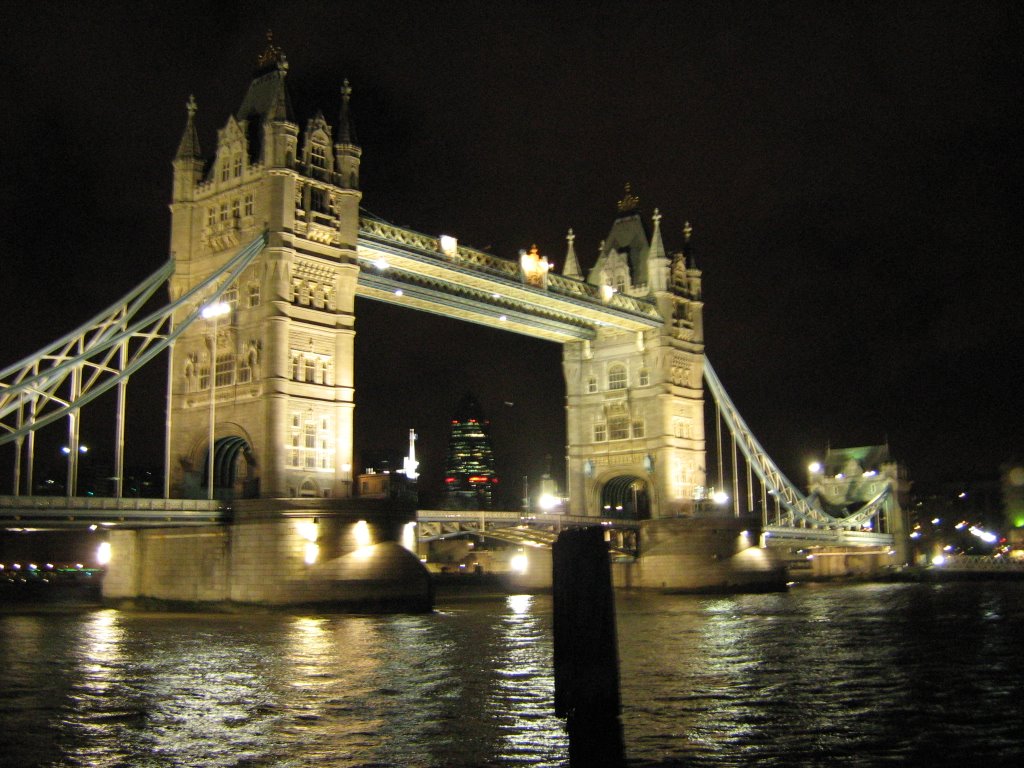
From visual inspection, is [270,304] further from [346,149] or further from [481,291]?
[481,291]

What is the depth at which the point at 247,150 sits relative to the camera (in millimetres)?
45969

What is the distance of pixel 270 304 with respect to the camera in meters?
43.6

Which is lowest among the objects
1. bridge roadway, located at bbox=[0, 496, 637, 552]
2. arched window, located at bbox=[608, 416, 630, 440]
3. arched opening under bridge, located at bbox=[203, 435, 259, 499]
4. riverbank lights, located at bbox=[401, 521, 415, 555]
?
riverbank lights, located at bbox=[401, 521, 415, 555]

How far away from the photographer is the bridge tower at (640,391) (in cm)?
6669

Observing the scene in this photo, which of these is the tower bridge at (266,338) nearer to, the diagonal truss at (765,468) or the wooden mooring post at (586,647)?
the diagonal truss at (765,468)

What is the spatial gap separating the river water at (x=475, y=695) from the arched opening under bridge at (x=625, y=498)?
33331 millimetres

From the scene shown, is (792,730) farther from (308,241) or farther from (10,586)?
(10,586)

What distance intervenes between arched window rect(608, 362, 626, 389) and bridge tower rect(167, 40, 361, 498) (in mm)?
25044

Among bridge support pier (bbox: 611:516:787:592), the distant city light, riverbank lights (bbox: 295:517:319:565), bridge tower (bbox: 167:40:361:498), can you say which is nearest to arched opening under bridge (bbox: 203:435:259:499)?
bridge tower (bbox: 167:40:361:498)

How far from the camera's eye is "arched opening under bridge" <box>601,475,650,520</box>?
6981 centimetres

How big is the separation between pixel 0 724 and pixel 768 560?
174ft

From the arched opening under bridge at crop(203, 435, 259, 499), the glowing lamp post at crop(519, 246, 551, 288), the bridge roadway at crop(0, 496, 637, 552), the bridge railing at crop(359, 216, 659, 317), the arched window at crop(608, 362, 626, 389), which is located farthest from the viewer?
the arched window at crop(608, 362, 626, 389)

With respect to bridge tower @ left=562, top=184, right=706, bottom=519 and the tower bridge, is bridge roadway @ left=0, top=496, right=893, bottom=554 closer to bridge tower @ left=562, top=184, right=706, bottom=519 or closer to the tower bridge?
the tower bridge

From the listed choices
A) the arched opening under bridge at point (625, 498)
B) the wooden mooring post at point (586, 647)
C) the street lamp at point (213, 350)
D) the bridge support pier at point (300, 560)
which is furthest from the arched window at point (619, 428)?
the wooden mooring post at point (586, 647)
